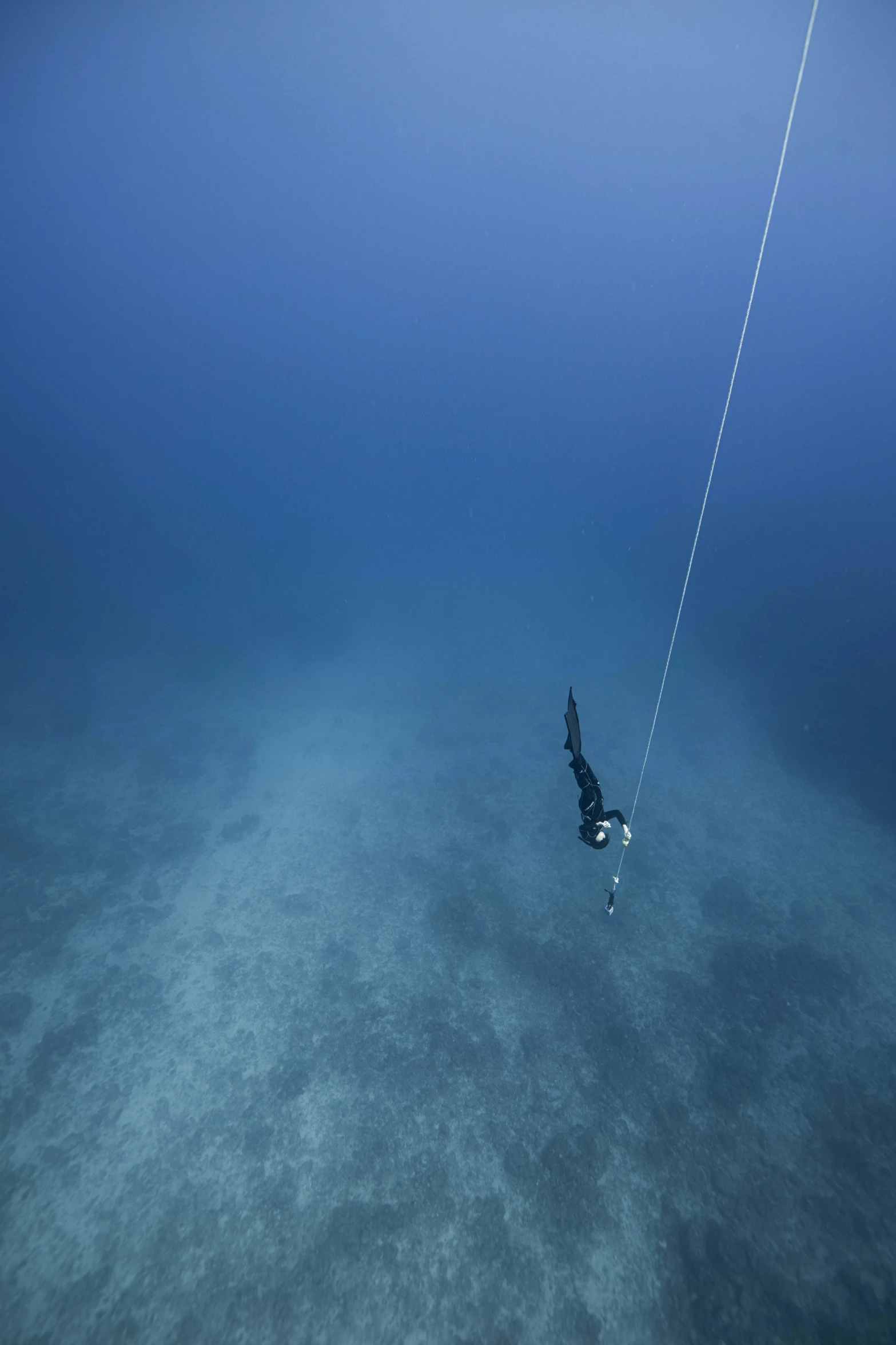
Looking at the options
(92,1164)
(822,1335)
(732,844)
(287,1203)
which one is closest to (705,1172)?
(822,1335)

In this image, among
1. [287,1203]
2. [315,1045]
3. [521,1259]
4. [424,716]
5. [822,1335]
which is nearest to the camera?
[822,1335]

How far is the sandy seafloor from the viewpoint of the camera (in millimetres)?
4883

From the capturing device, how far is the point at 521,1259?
504 centimetres

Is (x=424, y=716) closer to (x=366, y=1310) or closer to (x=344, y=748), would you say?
(x=344, y=748)

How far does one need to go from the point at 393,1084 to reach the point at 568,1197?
2223mm

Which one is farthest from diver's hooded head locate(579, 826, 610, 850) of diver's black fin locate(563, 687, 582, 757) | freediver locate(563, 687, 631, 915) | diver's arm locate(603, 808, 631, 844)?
diver's black fin locate(563, 687, 582, 757)

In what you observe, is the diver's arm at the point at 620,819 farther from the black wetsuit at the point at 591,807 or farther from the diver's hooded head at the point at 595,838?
the diver's hooded head at the point at 595,838

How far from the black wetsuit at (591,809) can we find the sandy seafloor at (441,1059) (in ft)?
10.2

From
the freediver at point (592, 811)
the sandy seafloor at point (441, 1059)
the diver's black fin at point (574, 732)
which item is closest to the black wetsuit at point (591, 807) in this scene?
the freediver at point (592, 811)

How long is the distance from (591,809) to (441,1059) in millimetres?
3926

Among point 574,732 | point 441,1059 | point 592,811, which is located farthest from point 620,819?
point 441,1059

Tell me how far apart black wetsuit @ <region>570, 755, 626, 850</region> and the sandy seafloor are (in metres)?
3.11

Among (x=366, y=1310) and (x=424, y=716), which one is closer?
(x=366, y=1310)

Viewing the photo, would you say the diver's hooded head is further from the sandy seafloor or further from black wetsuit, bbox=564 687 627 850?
the sandy seafloor
